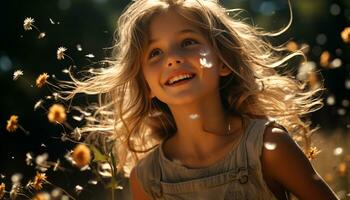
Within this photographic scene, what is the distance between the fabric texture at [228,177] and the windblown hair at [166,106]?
0.26 metres

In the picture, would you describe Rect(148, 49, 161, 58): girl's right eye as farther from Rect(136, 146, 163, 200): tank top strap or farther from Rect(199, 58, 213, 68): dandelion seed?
Rect(136, 146, 163, 200): tank top strap

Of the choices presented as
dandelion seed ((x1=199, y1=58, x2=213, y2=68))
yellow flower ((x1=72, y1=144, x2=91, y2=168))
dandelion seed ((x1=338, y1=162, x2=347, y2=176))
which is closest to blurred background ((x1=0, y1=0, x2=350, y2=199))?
dandelion seed ((x1=338, y1=162, x2=347, y2=176))

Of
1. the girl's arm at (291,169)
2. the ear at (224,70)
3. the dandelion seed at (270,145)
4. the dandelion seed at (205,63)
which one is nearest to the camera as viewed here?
the girl's arm at (291,169)

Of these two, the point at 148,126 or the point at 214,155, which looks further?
the point at 148,126

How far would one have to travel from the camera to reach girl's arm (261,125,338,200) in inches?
119

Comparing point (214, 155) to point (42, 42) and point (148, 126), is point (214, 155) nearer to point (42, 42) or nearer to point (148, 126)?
point (148, 126)

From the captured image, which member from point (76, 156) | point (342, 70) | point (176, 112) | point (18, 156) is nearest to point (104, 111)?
point (176, 112)

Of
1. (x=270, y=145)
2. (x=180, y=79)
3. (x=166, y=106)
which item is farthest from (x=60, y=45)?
(x=270, y=145)

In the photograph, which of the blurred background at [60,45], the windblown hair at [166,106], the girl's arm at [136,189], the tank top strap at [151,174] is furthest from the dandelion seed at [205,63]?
the blurred background at [60,45]

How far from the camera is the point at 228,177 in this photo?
3.24 meters

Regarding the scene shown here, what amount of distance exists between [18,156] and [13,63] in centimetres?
84

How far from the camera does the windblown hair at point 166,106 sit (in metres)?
3.49

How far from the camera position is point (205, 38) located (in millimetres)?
3420

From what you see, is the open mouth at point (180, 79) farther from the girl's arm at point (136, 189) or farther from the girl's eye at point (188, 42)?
the girl's arm at point (136, 189)
